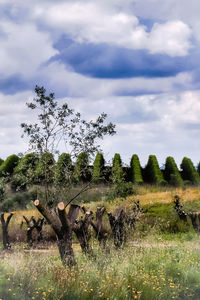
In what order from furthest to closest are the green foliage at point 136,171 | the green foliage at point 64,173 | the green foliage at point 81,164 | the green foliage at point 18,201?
1. the green foliage at point 136,171
2. the green foliage at point 18,201
3. the green foliage at point 81,164
4. the green foliage at point 64,173

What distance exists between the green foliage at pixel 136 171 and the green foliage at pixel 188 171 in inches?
156

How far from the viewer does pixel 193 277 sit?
7.32 meters

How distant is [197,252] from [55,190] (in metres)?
6.40

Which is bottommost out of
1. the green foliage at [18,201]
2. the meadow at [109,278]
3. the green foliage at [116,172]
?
the meadow at [109,278]

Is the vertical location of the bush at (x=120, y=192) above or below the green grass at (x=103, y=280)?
above

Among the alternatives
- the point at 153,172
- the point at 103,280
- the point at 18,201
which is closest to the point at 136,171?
the point at 153,172

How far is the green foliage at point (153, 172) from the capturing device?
2784 cm

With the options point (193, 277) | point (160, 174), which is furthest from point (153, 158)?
point (193, 277)

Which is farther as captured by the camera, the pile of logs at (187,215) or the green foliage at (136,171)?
the green foliage at (136,171)

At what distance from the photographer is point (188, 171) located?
30.0 meters

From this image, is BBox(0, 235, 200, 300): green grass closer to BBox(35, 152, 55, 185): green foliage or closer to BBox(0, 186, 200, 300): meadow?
BBox(0, 186, 200, 300): meadow

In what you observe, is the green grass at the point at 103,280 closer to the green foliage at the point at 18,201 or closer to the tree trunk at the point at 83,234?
the tree trunk at the point at 83,234

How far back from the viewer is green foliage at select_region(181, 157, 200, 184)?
96.5 feet

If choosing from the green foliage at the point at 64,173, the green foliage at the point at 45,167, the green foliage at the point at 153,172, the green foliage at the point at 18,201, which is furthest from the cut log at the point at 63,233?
the green foliage at the point at 153,172
